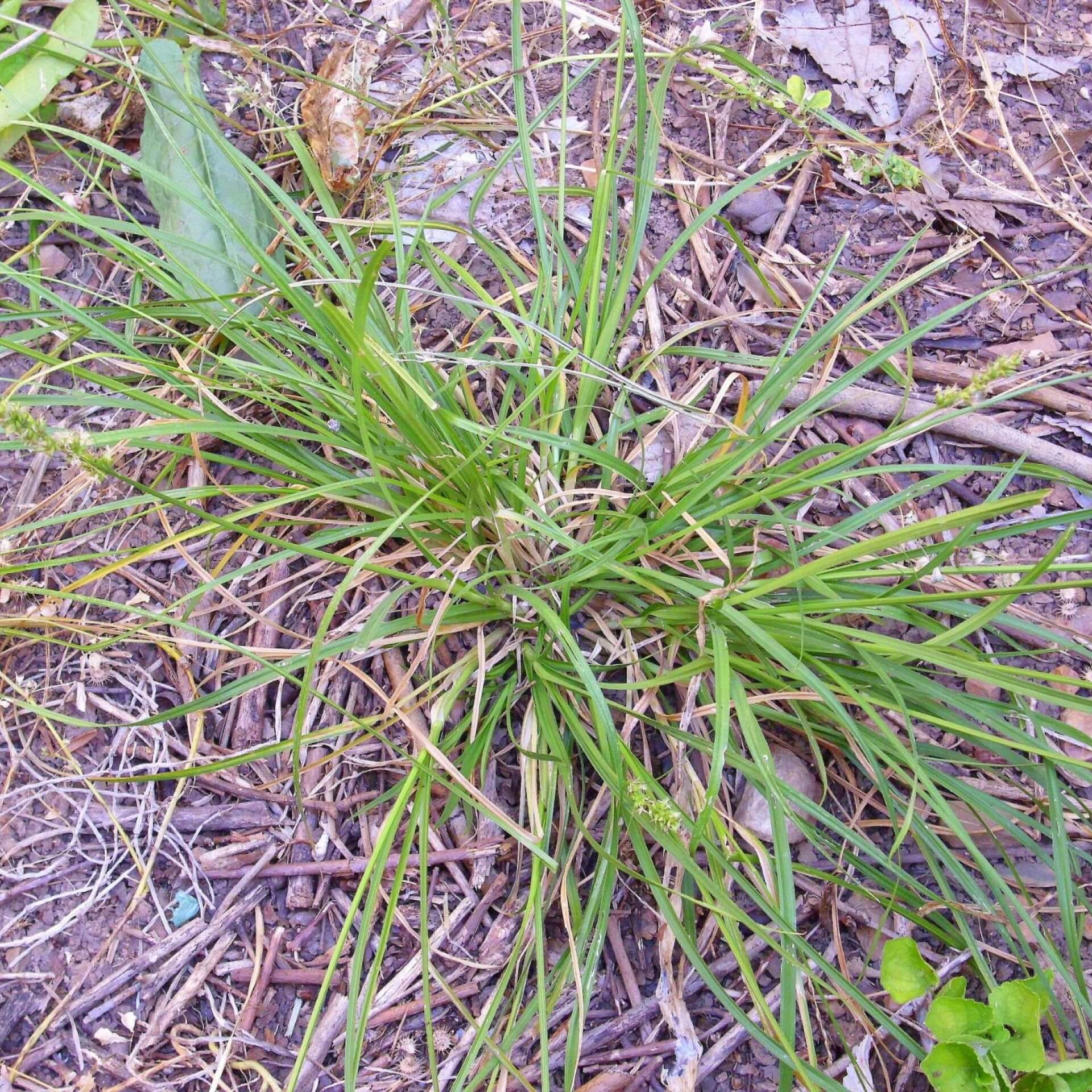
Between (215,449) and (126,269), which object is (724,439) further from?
(126,269)

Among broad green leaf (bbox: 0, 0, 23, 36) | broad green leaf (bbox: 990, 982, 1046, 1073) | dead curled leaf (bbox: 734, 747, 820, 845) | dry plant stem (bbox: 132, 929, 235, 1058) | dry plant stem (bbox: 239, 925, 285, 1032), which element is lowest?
broad green leaf (bbox: 990, 982, 1046, 1073)

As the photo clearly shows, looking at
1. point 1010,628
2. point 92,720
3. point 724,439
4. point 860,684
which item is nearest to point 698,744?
point 860,684

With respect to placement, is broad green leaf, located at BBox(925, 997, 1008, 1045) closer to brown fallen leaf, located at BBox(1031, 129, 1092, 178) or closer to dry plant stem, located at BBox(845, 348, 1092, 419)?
dry plant stem, located at BBox(845, 348, 1092, 419)

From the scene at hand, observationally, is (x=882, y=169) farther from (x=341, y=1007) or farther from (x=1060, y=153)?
(x=341, y=1007)

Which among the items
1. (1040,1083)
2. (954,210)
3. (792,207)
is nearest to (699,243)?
(792,207)

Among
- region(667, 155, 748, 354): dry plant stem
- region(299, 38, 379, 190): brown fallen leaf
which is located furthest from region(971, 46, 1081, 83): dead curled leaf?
region(299, 38, 379, 190): brown fallen leaf

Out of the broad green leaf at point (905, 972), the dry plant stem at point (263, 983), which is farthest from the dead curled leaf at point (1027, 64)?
the dry plant stem at point (263, 983)

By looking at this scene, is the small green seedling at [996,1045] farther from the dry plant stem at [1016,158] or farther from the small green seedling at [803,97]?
the small green seedling at [803,97]
